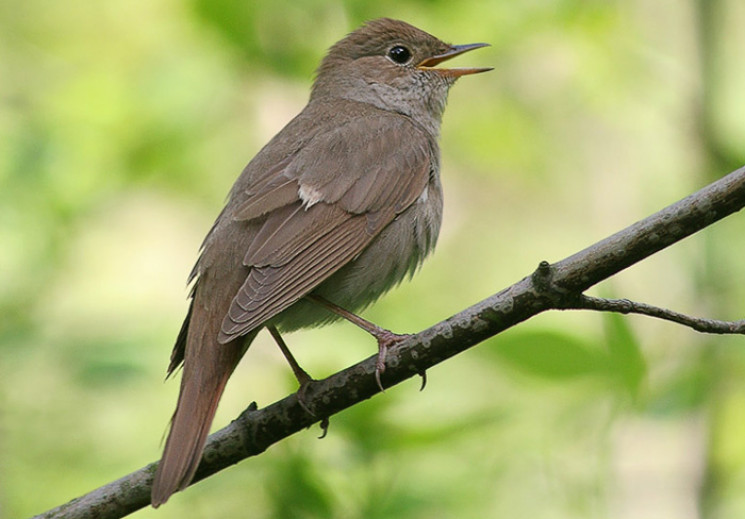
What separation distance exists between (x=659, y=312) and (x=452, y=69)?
111 inches

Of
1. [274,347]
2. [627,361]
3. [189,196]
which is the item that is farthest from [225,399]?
[627,361]

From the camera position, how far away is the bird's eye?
601 cm

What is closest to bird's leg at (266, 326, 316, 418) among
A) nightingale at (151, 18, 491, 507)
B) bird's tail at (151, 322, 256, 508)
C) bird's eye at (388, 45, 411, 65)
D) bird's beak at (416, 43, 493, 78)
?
nightingale at (151, 18, 491, 507)

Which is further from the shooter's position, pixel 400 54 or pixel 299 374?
pixel 400 54

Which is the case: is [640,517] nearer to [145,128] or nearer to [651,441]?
[651,441]

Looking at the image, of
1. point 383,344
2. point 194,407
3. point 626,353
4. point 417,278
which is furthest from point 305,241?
point 417,278

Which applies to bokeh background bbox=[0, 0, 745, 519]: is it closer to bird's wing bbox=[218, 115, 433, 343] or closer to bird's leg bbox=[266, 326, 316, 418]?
bird's leg bbox=[266, 326, 316, 418]

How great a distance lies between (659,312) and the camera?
3256 millimetres

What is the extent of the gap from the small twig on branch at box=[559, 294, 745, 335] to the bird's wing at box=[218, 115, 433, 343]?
1337mm

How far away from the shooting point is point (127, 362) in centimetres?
452

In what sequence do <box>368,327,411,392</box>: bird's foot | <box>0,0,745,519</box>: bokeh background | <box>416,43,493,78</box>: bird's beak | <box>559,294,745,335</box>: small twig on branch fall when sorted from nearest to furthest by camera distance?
<box>559,294,745,335</box>: small twig on branch → <box>368,327,411,392</box>: bird's foot → <box>0,0,745,519</box>: bokeh background → <box>416,43,493,78</box>: bird's beak

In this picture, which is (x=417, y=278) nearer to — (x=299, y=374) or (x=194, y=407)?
(x=299, y=374)

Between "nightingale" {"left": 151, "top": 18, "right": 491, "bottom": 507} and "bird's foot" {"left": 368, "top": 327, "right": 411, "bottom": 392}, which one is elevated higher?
"nightingale" {"left": 151, "top": 18, "right": 491, "bottom": 507}

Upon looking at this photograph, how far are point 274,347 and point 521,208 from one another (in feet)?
10.5
